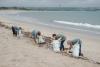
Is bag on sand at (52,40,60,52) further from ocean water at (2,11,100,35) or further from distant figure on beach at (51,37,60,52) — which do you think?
ocean water at (2,11,100,35)

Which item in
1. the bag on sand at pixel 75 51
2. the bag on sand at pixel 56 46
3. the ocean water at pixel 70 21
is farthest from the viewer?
the ocean water at pixel 70 21

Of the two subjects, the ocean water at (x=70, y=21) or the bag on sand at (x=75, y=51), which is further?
the ocean water at (x=70, y=21)

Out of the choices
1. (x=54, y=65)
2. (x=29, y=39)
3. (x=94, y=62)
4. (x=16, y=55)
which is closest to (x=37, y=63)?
(x=54, y=65)

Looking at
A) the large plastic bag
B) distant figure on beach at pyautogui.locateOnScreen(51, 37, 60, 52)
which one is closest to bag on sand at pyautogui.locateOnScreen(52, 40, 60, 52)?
distant figure on beach at pyautogui.locateOnScreen(51, 37, 60, 52)

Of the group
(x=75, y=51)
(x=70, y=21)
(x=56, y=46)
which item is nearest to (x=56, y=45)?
(x=56, y=46)

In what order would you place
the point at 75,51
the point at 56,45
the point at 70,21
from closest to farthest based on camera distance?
1. the point at 75,51
2. the point at 56,45
3. the point at 70,21

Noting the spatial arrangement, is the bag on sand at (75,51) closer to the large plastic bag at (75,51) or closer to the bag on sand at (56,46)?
the large plastic bag at (75,51)

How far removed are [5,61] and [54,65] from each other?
2.36 m

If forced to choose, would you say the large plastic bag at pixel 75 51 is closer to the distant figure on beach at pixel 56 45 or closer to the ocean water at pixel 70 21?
the distant figure on beach at pixel 56 45

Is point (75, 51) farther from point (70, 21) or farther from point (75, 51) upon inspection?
point (70, 21)

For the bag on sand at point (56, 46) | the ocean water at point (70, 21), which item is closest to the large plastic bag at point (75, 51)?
the bag on sand at point (56, 46)

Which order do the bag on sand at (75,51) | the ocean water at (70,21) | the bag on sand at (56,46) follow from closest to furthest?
the bag on sand at (75,51) → the bag on sand at (56,46) → the ocean water at (70,21)

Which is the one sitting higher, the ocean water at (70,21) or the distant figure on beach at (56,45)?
the ocean water at (70,21)

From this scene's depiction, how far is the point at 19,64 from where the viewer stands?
42.0ft
